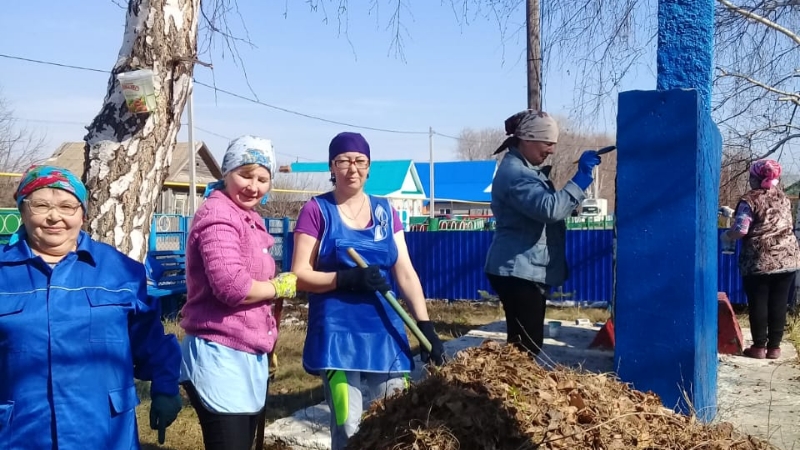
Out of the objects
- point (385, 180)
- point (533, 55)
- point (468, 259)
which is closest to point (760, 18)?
point (533, 55)

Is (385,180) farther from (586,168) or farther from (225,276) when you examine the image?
(225,276)

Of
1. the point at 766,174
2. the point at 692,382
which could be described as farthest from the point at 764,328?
the point at 692,382

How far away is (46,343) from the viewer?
7.05 feet

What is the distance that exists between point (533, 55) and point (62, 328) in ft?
32.4

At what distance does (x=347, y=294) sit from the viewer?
3.04 meters

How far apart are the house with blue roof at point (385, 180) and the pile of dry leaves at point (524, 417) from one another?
3756 cm

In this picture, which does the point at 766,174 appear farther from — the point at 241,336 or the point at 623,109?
the point at 241,336

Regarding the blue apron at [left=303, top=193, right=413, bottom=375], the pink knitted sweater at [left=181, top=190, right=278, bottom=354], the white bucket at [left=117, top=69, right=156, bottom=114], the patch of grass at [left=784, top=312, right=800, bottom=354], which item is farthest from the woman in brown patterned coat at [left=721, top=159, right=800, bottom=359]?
the white bucket at [left=117, top=69, right=156, bottom=114]

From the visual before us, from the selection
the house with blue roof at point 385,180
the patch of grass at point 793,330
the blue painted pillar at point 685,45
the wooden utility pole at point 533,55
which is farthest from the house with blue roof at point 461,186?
the blue painted pillar at point 685,45

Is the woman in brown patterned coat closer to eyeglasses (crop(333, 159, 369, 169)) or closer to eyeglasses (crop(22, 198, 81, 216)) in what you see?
eyeglasses (crop(333, 159, 369, 169))

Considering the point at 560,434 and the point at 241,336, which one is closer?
the point at 560,434

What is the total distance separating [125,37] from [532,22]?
327 inches

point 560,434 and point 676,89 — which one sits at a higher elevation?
point 676,89

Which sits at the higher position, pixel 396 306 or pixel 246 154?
pixel 246 154
